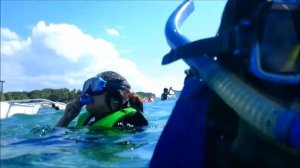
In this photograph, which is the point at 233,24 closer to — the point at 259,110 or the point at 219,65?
the point at 219,65

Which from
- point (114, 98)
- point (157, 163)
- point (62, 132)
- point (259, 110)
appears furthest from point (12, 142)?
point (259, 110)

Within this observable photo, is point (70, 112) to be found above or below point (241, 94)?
above

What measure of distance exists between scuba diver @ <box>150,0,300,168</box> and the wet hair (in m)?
3.86

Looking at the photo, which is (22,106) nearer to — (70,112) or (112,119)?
(70,112)

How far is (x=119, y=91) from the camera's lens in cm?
581

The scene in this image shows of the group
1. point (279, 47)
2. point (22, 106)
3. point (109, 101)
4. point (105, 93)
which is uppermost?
point (22, 106)

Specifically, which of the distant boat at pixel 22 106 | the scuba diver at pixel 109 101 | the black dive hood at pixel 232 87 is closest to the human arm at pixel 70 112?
the scuba diver at pixel 109 101

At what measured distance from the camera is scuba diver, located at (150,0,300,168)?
1.25m

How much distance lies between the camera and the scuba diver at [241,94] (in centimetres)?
125

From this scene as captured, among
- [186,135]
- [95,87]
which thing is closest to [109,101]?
[95,87]

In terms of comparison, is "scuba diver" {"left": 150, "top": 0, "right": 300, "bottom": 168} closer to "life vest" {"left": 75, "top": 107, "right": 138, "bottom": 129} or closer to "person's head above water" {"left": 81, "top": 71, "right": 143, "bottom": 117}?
"life vest" {"left": 75, "top": 107, "right": 138, "bottom": 129}

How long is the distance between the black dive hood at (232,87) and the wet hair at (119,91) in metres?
3.72

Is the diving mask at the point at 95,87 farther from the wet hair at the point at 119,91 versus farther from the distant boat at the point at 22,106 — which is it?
the distant boat at the point at 22,106

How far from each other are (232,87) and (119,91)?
4467 mm
